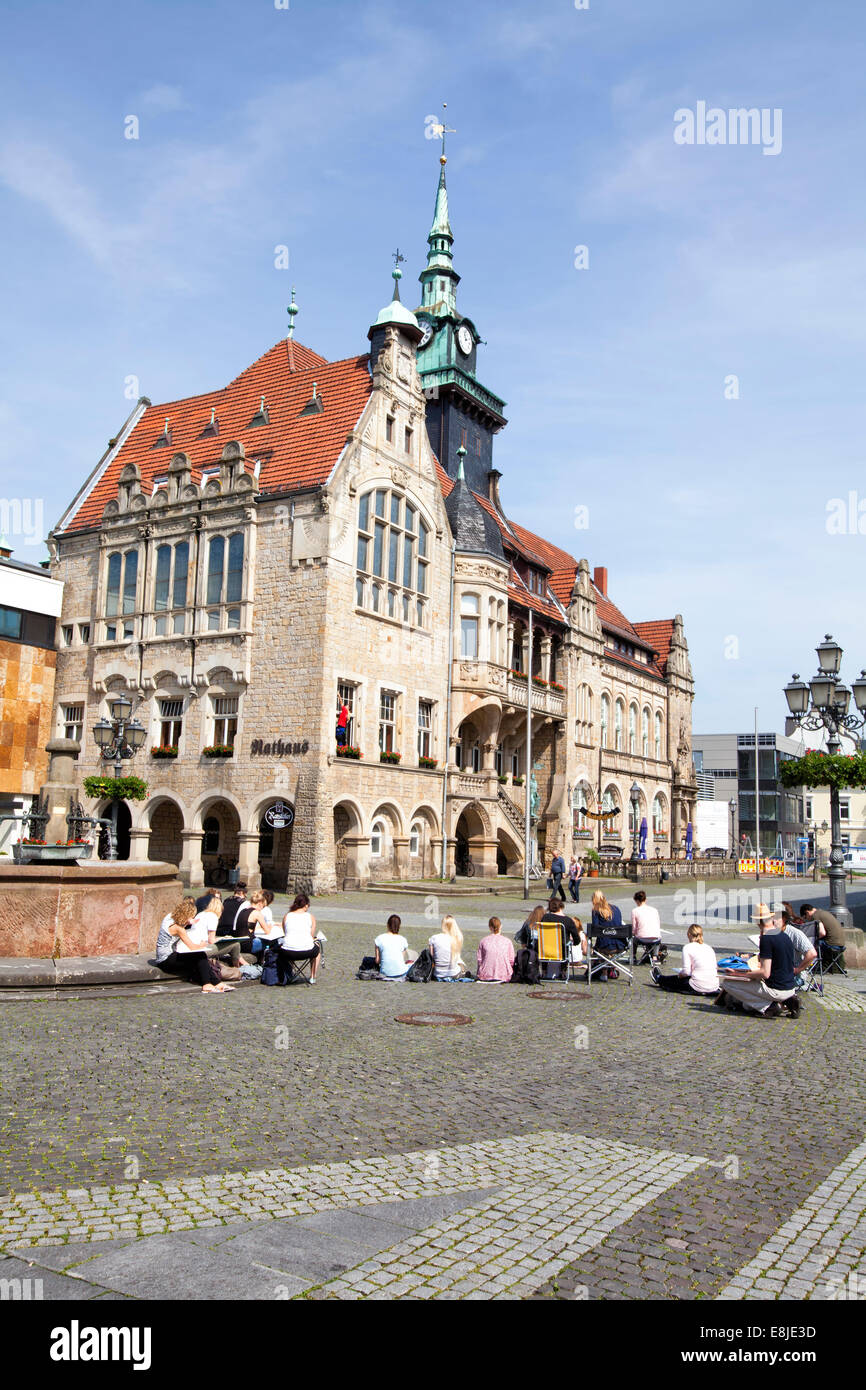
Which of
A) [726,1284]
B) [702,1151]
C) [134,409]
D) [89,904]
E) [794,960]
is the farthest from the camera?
[134,409]

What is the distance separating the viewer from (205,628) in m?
37.8

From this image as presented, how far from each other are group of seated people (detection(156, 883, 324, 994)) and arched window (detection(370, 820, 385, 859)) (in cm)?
2055

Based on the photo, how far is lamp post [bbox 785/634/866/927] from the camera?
66.9 ft

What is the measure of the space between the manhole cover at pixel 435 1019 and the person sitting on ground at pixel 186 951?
3004mm

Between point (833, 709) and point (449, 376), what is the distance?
37.5 metres

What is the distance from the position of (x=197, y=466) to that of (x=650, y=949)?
29.0 meters

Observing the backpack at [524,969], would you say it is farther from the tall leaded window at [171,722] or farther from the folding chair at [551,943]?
the tall leaded window at [171,722]

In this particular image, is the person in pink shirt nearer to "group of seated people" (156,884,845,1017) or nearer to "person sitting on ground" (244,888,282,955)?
"group of seated people" (156,884,845,1017)

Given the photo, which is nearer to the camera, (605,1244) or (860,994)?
(605,1244)

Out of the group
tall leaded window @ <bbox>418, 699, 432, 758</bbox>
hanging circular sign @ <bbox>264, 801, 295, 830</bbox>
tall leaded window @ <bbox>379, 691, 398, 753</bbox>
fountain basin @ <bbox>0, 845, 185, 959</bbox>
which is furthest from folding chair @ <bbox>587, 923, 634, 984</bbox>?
tall leaded window @ <bbox>418, 699, 432, 758</bbox>

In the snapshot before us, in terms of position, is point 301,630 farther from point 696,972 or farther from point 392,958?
point 696,972

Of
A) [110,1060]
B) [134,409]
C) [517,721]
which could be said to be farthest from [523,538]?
[110,1060]

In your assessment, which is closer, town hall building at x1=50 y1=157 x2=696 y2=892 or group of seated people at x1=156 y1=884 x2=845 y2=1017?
group of seated people at x1=156 y1=884 x2=845 y2=1017
